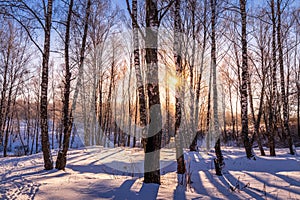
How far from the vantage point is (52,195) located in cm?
404

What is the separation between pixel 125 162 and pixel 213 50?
6.63 meters

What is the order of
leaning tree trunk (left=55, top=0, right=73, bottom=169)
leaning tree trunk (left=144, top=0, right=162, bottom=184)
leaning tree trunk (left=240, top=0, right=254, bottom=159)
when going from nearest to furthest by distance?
leaning tree trunk (left=144, top=0, right=162, bottom=184) → leaning tree trunk (left=55, top=0, right=73, bottom=169) → leaning tree trunk (left=240, top=0, right=254, bottom=159)

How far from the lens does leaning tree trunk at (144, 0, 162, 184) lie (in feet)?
17.3

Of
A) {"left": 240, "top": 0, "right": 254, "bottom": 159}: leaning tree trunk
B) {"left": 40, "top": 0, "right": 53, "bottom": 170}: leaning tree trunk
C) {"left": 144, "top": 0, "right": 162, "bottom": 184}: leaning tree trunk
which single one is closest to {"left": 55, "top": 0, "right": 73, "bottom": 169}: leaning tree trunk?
{"left": 40, "top": 0, "right": 53, "bottom": 170}: leaning tree trunk

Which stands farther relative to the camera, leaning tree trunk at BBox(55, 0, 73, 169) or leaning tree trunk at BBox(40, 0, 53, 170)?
leaning tree trunk at BBox(55, 0, 73, 169)

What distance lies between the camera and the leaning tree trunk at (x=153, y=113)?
5281 mm

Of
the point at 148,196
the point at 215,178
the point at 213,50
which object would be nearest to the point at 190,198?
the point at 148,196

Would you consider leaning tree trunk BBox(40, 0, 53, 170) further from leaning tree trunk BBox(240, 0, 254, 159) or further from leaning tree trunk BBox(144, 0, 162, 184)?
leaning tree trunk BBox(240, 0, 254, 159)

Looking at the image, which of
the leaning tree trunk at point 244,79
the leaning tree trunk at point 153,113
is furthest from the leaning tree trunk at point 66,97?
the leaning tree trunk at point 244,79

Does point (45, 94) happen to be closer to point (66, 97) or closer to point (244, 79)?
point (66, 97)

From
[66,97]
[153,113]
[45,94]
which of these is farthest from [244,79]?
[45,94]

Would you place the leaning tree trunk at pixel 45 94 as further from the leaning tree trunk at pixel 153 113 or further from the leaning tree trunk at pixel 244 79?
the leaning tree trunk at pixel 244 79

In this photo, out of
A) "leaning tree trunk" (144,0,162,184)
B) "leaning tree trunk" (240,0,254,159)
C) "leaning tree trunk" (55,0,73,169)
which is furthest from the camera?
"leaning tree trunk" (240,0,254,159)

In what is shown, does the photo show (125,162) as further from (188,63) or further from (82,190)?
(188,63)
